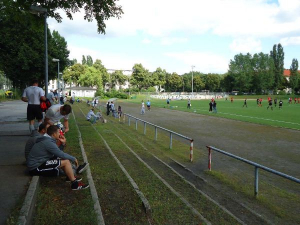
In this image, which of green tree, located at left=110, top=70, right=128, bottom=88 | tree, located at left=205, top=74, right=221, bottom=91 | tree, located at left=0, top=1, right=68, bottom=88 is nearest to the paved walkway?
tree, located at left=0, top=1, right=68, bottom=88

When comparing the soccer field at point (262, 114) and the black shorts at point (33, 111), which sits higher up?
the black shorts at point (33, 111)

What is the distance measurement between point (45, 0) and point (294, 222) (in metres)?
10.1

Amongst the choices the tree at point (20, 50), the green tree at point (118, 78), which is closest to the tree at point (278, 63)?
the green tree at point (118, 78)

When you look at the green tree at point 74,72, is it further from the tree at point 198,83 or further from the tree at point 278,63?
the tree at point 278,63

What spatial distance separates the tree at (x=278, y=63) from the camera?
102 metres

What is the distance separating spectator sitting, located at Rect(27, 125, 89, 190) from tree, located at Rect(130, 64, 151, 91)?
101456 mm

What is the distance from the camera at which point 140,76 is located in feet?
348

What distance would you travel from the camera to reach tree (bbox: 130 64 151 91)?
105 m

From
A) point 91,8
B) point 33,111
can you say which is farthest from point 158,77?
point 33,111

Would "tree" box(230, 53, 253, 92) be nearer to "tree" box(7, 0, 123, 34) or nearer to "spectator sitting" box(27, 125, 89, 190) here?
"tree" box(7, 0, 123, 34)

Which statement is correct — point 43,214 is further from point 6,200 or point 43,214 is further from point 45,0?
point 45,0

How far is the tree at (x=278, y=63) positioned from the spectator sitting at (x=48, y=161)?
363 ft

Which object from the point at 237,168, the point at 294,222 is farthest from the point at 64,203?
the point at 237,168

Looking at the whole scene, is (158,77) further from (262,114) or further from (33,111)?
(33,111)
